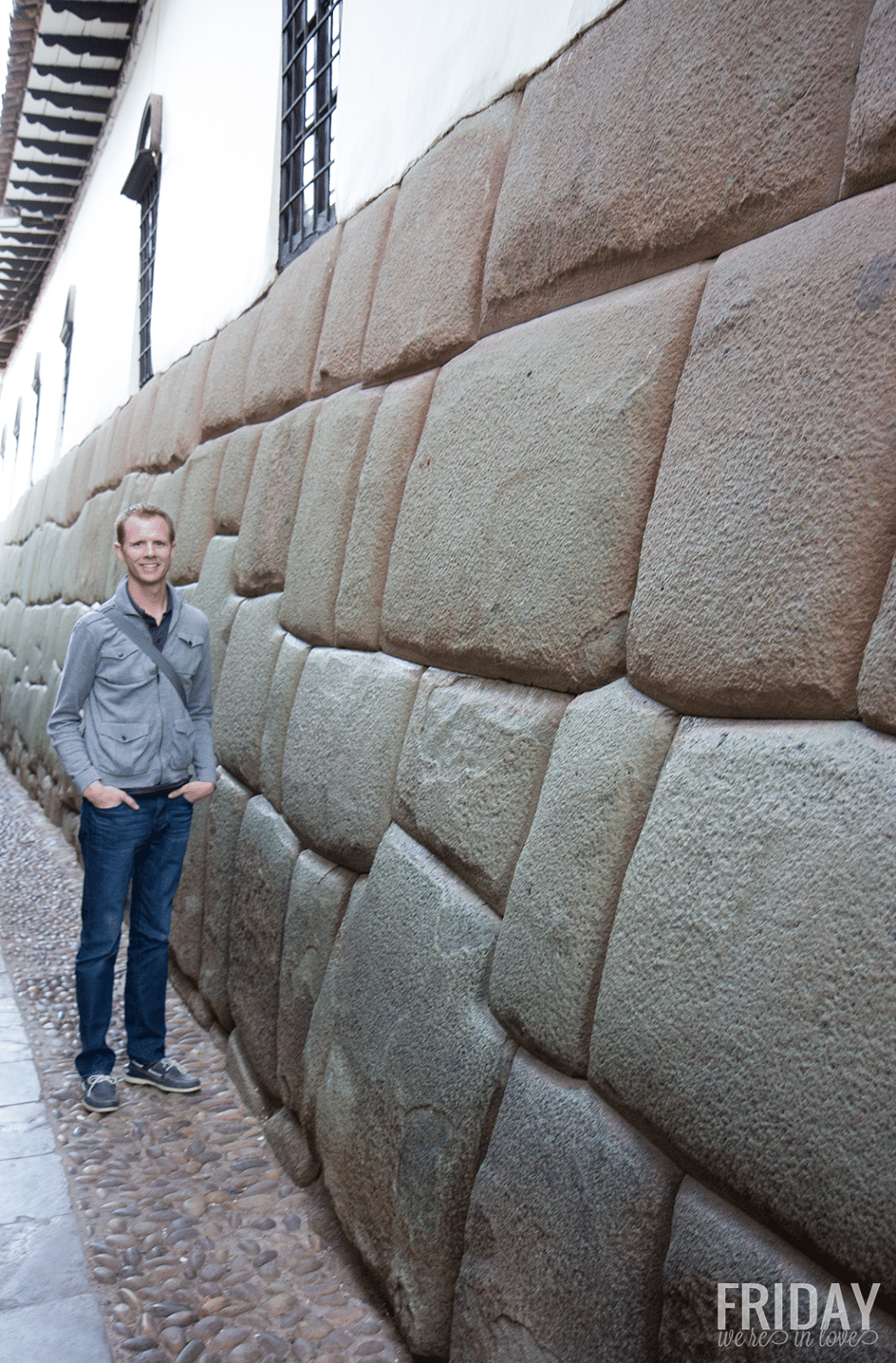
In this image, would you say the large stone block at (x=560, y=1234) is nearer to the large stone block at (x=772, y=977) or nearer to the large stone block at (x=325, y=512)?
the large stone block at (x=772, y=977)

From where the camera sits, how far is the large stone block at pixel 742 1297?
0.98 m

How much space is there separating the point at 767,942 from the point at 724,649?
1.20 ft

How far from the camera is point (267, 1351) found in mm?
1840

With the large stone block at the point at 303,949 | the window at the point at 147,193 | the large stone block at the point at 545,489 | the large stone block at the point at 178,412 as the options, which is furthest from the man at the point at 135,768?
the window at the point at 147,193

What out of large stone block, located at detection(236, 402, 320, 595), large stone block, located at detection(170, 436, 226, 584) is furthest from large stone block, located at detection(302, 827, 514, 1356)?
large stone block, located at detection(170, 436, 226, 584)

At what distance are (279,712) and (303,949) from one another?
707 millimetres

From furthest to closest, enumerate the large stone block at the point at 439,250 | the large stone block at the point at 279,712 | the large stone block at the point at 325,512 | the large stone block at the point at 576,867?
1. the large stone block at the point at 279,712
2. the large stone block at the point at 325,512
3. the large stone block at the point at 439,250
4. the large stone block at the point at 576,867

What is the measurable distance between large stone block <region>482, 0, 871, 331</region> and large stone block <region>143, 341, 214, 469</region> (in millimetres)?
2681

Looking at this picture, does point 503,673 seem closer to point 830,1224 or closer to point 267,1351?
point 830,1224

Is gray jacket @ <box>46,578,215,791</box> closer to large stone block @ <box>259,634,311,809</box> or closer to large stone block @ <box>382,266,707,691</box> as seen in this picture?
large stone block @ <box>259,634,311,809</box>

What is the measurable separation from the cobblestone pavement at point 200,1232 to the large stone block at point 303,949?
25cm

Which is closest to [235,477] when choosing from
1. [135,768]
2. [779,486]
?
[135,768]

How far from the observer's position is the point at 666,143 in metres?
1.54

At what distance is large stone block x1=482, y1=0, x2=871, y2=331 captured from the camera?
1.31m
